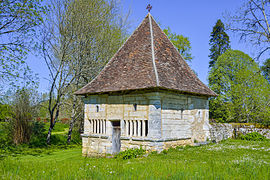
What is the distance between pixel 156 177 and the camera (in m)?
4.64

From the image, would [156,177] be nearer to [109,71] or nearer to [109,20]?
[109,71]

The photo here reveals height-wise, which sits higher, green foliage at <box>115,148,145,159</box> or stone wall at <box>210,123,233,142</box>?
stone wall at <box>210,123,233,142</box>

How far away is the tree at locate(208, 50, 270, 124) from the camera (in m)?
23.2

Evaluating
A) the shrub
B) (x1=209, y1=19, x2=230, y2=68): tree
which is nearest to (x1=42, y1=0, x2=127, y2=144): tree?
the shrub

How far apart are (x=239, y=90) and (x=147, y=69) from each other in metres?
14.7

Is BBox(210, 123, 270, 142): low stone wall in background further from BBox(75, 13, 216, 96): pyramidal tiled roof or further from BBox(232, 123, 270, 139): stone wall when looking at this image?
BBox(75, 13, 216, 96): pyramidal tiled roof

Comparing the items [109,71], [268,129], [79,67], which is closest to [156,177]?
[109,71]

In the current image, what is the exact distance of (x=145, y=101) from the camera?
39.7 feet

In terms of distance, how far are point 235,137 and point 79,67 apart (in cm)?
1318

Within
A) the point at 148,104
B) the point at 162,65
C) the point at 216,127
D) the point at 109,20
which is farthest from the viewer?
the point at 109,20

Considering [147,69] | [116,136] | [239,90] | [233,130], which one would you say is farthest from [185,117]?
[239,90]

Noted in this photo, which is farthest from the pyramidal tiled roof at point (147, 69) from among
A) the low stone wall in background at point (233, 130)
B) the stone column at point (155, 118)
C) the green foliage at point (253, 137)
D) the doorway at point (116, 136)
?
the green foliage at point (253, 137)

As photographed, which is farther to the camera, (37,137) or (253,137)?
(37,137)

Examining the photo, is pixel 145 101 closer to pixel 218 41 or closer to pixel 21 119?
pixel 21 119
